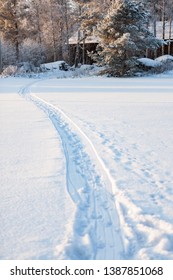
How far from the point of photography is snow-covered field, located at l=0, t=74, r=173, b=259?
3.26 metres

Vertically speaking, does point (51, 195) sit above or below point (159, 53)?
below

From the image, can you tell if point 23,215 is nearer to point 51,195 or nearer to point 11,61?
point 51,195

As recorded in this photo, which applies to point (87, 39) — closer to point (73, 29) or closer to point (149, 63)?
point (73, 29)

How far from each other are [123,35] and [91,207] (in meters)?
21.9

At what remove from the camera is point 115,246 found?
3240 mm

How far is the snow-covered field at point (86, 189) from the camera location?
3.26m

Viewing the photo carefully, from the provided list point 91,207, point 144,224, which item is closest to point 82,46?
point 91,207

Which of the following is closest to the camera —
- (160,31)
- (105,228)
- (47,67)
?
(105,228)

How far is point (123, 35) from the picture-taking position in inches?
945

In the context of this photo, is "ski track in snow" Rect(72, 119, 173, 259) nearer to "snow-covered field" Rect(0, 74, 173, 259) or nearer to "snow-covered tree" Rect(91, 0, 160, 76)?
"snow-covered field" Rect(0, 74, 173, 259)

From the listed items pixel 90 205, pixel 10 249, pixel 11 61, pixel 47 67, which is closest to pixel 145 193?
pixel 90 205

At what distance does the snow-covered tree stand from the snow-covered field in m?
17.0

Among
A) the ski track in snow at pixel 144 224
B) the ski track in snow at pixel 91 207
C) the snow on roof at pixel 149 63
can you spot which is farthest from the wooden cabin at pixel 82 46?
the ski track in snow at pixel 144 224

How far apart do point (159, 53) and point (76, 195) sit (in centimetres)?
3699
